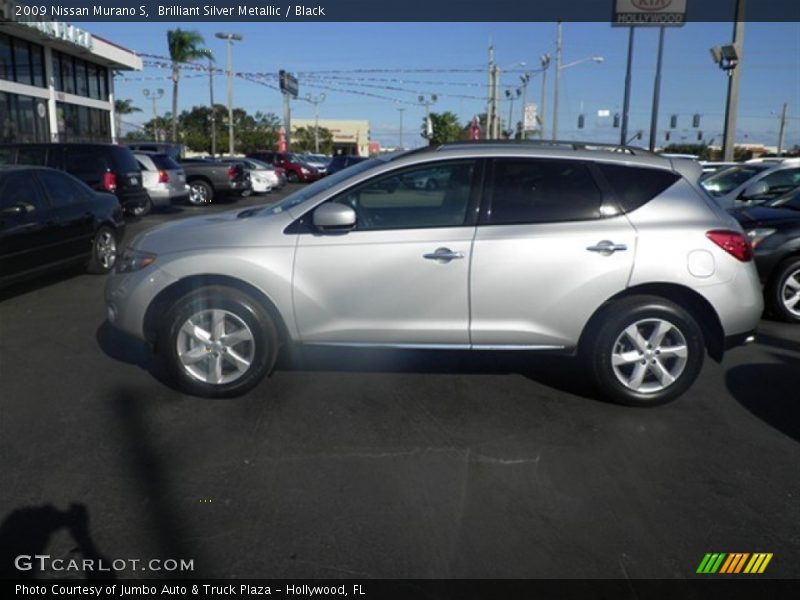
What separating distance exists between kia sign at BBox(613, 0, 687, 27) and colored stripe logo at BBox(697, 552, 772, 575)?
23.2 meters

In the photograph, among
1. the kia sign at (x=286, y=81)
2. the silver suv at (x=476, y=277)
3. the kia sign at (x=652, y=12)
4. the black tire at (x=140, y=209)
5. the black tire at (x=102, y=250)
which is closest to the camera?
the silver suv at (x=476, y=277)

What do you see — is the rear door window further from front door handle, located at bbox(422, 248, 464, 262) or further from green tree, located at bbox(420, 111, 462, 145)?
green tree, located at bbox(420, 111, 462, 145)

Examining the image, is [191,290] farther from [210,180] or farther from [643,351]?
[210,180]

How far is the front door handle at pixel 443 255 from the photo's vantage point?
15.0 feet

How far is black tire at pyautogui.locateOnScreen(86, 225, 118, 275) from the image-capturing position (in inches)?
359

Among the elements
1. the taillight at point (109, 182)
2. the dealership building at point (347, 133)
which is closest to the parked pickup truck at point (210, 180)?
the taillight at point (109, 182)

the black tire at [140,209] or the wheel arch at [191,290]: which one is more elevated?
the wheel arch at [191,290]

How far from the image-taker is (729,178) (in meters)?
13.9

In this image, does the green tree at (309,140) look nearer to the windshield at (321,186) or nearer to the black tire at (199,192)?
the black tire at (199,192)

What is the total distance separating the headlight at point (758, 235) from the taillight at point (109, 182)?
10.5 meters

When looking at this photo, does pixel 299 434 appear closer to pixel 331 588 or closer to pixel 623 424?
pixel 331 588

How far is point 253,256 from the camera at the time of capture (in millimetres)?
4617

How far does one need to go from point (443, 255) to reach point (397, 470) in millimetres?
1471

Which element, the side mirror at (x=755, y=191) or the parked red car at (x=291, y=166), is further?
the parked red car at (x=291, y=166)
